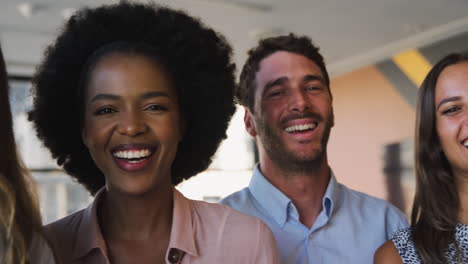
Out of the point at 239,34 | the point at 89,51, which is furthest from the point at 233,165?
the point at 89,51

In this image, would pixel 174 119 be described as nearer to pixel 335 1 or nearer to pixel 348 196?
pixel 348 196

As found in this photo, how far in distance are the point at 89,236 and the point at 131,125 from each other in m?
0.31

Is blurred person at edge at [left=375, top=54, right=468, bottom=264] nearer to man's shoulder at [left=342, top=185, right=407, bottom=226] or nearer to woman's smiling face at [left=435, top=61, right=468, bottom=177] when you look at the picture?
woman's smiling face at [left=435, top=61, right=468, bottom=177]

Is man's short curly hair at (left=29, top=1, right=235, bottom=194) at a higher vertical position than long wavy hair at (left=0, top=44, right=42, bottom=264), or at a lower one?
higher

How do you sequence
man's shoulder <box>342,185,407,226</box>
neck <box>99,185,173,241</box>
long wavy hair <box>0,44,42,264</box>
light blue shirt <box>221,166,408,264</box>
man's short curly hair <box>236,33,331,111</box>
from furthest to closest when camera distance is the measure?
man's short curly hair <box>236,33,331,111</box>, man's shoulder <box>342,185,407,226</box>, light blue shirt <box>221,166,408,264</box>, neck <box>99,185,173,241</box>, long wavy hair <box>0,44,42,264</box>

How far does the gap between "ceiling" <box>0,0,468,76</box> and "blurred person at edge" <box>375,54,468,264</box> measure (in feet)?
11.6

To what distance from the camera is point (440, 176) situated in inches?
77.6

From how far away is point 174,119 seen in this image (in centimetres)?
164

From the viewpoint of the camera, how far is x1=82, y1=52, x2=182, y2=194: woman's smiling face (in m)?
1.56

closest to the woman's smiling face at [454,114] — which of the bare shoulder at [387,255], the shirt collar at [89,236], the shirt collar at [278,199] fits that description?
the bare shoulder at [387,255]

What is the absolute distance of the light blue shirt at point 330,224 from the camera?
209 centimetres

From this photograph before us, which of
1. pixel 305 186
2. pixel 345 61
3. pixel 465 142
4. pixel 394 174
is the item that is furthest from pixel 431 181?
pixel 345 61

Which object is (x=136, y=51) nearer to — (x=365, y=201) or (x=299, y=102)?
(x=299, y=102)

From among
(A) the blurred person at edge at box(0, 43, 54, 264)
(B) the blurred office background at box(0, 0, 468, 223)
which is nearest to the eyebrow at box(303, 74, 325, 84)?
(A) the blurred person at edge at box(0, 43, 54, 264)
